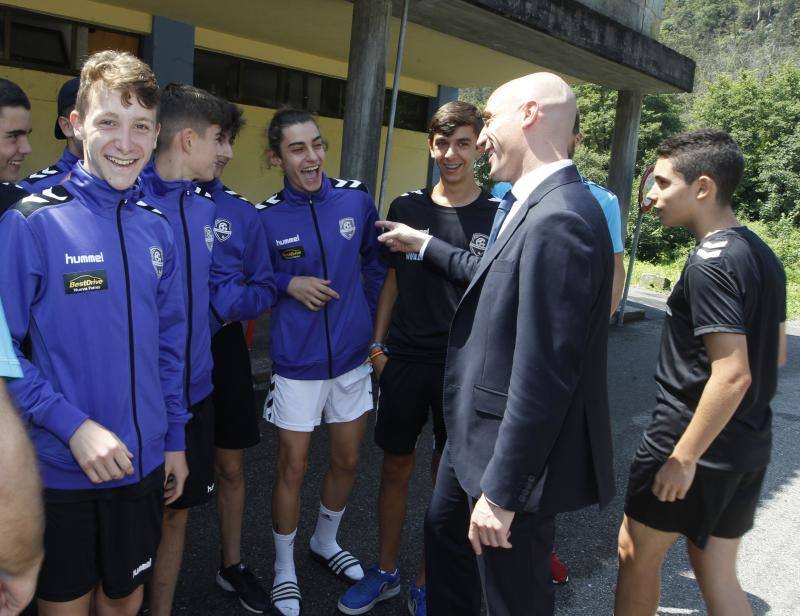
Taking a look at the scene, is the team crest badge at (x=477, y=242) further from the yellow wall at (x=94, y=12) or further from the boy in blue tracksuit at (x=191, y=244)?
the yellow wall at (x=94, y=12)

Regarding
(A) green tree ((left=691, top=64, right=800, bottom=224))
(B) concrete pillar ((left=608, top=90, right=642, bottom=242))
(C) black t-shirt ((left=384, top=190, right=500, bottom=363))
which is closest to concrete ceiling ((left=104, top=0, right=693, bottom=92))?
(B) concrete pillar ((left=608, top=90, right=642, bottom=242))

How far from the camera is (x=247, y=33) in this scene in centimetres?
928

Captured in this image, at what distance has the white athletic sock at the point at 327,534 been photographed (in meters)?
3.31

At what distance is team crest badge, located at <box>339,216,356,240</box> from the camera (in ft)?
10.4

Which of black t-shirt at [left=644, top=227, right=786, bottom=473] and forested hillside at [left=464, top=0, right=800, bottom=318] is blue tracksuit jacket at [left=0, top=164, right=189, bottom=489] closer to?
black t-shirt at [left=644, top=227, right=786, bottom=473]

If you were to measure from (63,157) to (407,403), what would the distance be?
1.79 metres

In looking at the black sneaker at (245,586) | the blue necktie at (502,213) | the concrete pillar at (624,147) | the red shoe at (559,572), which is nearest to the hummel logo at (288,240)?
the blue necktie at (502,213)

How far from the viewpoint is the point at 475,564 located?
7.80 feet

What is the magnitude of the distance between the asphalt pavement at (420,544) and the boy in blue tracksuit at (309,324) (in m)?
0.30

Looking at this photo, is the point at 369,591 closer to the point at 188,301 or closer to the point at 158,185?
the point at 188,301

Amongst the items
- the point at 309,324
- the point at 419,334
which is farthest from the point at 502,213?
the point at 309,324

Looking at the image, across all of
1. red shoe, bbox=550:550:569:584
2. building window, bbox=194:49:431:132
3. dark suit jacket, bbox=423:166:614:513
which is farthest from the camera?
building window, bbox=194:49:431:132

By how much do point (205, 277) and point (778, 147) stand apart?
31.3 metres

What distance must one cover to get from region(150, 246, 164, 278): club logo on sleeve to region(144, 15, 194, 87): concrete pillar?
694 cm
